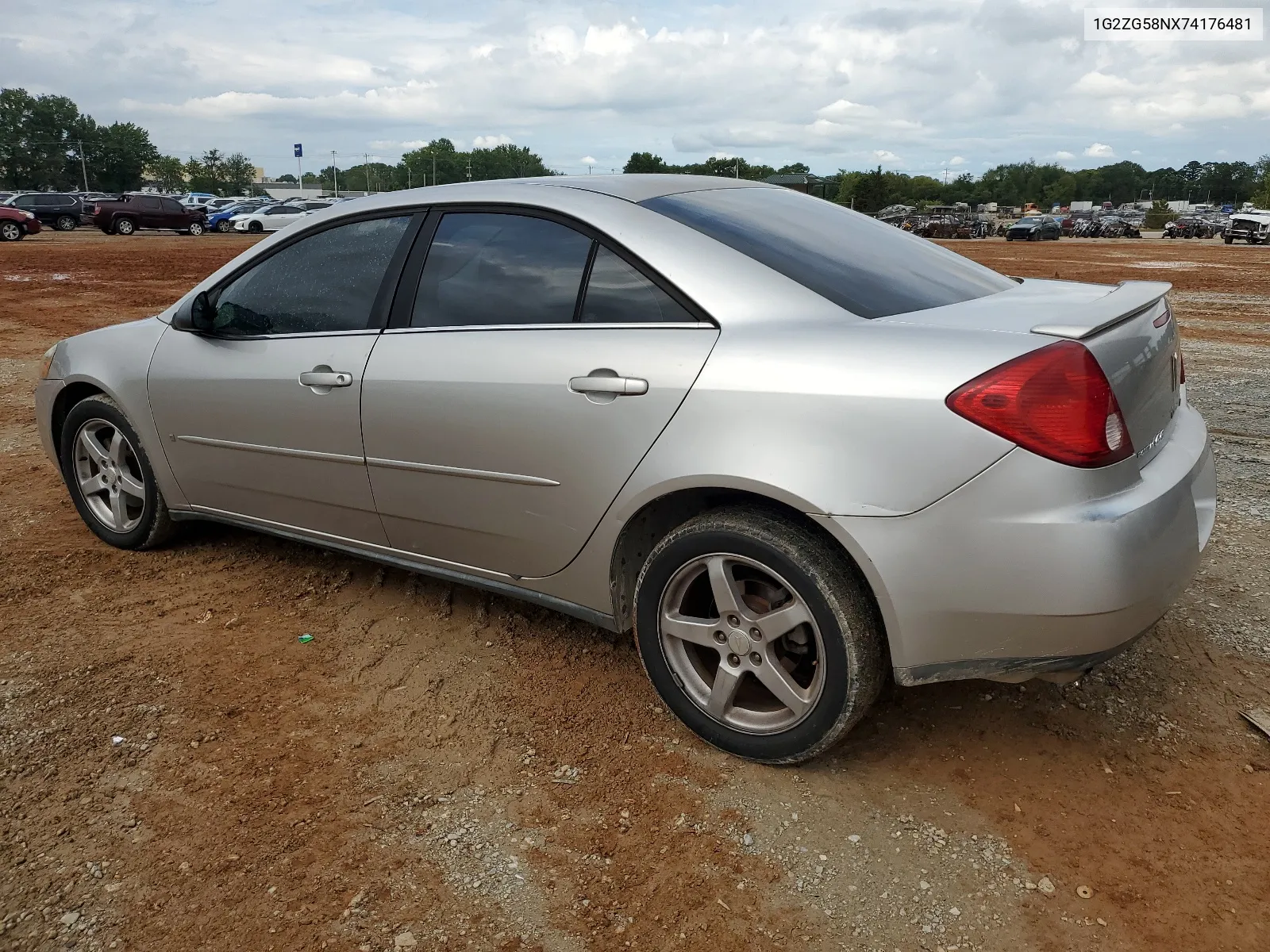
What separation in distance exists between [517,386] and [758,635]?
1.03 m

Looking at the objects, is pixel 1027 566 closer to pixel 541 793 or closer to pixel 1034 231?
pixel 541 793

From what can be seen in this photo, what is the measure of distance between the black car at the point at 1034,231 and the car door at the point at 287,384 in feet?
150

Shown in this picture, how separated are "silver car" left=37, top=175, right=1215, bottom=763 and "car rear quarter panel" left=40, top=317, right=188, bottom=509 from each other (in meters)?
0.22

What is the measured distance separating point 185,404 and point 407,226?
127 cm

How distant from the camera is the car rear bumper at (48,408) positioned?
4.39 metres

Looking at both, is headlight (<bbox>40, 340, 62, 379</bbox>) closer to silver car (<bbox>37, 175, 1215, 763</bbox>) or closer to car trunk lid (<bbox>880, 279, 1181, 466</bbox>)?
silver car (<bbox>37, 175, 1215, 763</bbox>)

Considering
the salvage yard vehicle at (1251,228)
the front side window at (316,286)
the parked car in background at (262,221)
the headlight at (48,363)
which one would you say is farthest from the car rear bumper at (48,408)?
the salvage yard vehicle at (1251,228)

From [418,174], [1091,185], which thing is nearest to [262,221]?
[418,174]

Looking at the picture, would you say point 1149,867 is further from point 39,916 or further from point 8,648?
point 8,648

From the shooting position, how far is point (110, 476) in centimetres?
435

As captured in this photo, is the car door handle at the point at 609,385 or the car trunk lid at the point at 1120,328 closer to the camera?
the car trunk lid at the point at 1120,328

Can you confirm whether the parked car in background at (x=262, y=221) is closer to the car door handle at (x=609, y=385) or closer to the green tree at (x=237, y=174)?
the car door handle at (x=609, y=385)

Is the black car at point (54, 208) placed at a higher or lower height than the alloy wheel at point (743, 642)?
higher

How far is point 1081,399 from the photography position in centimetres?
220
